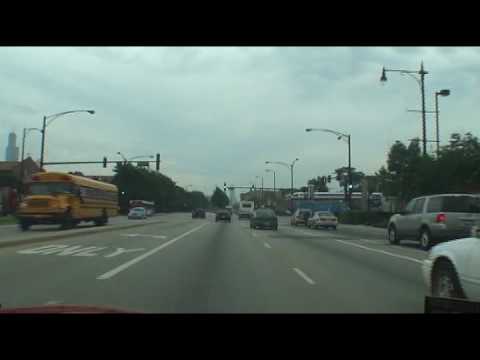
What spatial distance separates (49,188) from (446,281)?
27.1 m

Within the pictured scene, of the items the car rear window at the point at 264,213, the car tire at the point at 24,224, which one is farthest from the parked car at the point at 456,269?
the car rear window at the point at 264,213

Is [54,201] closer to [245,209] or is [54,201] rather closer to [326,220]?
[326,220]

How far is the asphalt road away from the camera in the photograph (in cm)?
921

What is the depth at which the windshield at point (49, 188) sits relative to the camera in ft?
103

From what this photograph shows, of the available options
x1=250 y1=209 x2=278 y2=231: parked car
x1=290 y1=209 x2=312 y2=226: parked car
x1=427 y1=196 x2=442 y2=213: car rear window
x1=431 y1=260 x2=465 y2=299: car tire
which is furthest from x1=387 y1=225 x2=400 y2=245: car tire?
x1=290 y1=209 x2=312 y2=226: parked car

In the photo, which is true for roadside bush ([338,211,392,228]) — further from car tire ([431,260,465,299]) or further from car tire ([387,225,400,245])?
car tire ([431,260,465,299])
